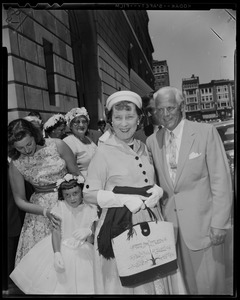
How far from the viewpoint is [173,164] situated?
90.4 inches

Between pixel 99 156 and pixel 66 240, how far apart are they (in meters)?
0.76

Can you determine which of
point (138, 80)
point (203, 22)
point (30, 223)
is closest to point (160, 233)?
point (30, 223)

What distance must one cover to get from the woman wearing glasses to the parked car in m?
1.05

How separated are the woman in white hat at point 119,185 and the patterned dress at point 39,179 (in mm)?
416

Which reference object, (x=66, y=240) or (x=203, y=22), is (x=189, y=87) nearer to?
(x=203, y=22)

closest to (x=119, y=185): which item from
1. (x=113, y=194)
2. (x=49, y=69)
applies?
(x=113, y=194)

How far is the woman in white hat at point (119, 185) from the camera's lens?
6.95 ft

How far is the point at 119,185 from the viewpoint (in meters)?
2.16

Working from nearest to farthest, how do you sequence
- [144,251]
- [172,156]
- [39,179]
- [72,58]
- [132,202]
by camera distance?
1. [132,202]
2. [144,251]
3. [172,156]
4. [39,179]
5. [72,58]

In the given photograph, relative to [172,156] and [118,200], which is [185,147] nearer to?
[172,156]

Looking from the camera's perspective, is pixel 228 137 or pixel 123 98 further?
pixel 228 137

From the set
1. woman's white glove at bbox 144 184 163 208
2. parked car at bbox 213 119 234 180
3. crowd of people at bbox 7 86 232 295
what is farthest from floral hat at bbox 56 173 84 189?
parked car at bbox 213 119 234 180

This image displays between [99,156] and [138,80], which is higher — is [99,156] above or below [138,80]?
below

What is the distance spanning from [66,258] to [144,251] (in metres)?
0.65
